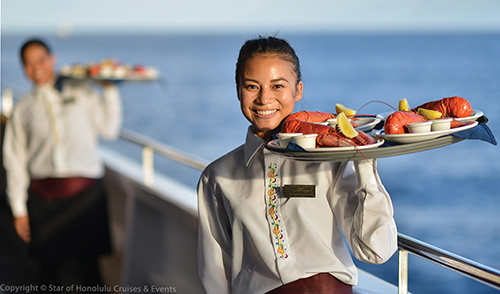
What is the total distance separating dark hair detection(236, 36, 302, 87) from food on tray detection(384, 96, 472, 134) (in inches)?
13.0

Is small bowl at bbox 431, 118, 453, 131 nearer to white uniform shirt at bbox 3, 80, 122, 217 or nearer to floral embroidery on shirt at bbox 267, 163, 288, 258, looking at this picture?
floral embroidery on shirt at bbox 267, 163, 288, 258

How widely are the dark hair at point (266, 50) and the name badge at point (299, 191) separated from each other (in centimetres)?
30

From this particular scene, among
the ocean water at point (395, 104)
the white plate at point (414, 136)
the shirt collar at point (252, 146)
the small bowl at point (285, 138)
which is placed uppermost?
the white plate at point (414, 136)

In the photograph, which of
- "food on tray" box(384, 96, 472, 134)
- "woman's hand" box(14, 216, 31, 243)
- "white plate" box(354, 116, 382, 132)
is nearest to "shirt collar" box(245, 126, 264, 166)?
"white plate" box(354, 116, 382, 132)

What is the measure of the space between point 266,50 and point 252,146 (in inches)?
10.0

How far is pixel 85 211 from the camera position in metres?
3.25

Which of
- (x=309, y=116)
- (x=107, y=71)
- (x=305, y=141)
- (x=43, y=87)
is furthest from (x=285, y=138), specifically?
(x=107, y=71)

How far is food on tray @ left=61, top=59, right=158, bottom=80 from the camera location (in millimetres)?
3581

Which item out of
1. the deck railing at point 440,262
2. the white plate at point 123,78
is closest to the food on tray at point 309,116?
the deck railing at point 440,262

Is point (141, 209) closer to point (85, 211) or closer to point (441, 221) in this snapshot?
point (85, 211)

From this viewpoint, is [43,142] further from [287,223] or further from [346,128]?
[346,128]

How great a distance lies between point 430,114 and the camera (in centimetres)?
123

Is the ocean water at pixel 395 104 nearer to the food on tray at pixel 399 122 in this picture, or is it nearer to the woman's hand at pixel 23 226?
the food on tray at pixel 399 122

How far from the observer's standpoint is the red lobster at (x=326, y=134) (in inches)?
43.7
